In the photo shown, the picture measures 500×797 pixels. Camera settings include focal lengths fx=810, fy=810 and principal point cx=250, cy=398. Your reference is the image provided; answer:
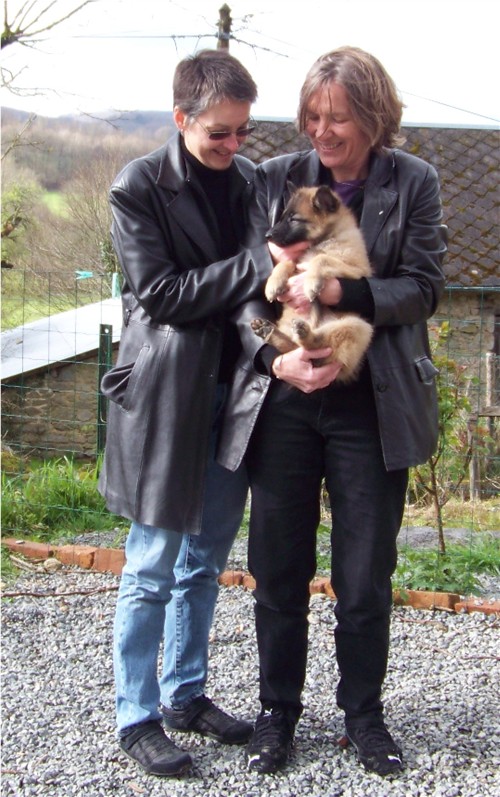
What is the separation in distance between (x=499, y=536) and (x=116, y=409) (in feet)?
13.1

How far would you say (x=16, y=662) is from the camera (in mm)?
4172

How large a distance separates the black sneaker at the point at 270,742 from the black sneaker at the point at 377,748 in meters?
0.25

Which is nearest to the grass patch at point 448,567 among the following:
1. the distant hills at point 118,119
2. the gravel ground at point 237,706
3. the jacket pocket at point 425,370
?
the gravel ground at point 237,706

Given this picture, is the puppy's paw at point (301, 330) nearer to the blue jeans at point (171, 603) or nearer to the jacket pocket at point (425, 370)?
the jacket pocket at point (425, 370)

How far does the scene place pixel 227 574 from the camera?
209 inches

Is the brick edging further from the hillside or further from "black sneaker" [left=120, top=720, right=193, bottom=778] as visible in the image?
the hillside

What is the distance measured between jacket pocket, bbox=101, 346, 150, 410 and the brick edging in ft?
6.46

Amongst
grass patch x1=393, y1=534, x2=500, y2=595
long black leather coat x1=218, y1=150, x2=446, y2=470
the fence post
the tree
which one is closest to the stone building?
the tree

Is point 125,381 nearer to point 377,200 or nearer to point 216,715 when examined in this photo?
point 377,200

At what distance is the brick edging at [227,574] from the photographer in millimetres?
4922

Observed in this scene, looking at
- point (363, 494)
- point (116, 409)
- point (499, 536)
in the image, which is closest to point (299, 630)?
point (363, 494)

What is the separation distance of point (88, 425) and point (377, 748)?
723 cm

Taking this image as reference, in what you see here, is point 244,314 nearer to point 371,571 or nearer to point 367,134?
point 367,134

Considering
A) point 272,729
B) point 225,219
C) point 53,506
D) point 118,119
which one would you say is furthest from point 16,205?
point 272,729
